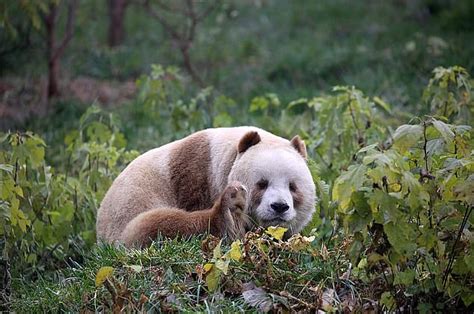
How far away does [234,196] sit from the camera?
455 centimetres

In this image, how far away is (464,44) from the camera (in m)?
10.5

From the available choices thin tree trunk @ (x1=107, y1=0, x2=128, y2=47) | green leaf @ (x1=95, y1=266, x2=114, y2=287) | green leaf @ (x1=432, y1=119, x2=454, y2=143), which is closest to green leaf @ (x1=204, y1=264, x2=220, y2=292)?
green leaf @ (x1=95, y1=266, x2=114, y2=287)

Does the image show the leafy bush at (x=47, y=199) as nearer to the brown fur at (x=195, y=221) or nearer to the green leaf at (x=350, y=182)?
the brown fur at (x=195, y=221)

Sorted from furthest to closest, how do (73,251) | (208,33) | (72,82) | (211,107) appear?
(208,33), (72,82), (211,107), (73,251)

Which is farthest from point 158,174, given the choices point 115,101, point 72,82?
point 72,82

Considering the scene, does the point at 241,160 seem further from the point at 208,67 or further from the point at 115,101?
the point at 208,67

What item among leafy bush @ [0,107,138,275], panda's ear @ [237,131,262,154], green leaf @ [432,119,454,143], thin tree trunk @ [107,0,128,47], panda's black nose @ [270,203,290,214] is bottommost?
thin tree trunk @ [107,0,128,47]

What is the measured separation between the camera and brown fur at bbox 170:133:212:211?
5.02 metres

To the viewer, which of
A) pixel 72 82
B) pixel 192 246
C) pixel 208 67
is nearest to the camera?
pixel 192 246

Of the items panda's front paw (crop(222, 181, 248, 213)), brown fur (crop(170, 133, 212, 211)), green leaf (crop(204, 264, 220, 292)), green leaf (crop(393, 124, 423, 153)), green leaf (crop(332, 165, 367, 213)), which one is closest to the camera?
green leaf (crop(332, 165, 367, 213))

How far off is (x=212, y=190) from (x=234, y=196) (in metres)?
0.46

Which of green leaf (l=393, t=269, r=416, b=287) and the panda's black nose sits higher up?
green leaf (l=393, t=269, r=416, b=287)

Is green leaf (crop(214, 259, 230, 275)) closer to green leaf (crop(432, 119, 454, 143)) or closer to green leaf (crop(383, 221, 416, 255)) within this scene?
green leaf (crop(383, 221, 416, 255))

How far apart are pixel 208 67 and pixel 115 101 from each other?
2.00 m
